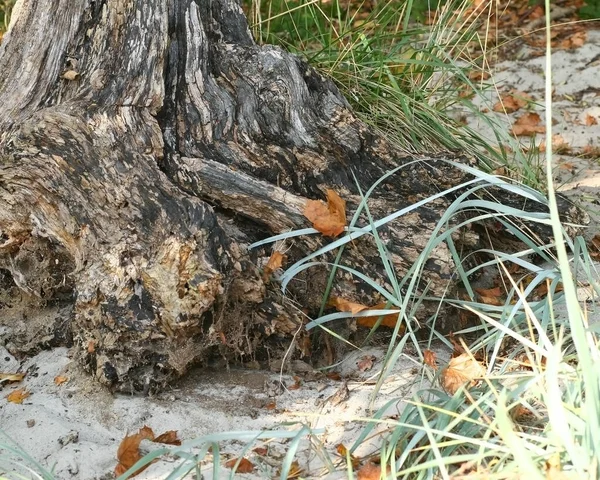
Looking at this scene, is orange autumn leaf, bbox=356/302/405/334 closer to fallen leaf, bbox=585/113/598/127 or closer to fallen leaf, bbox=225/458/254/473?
→ fallen leaf, bbox=225/458/254/473

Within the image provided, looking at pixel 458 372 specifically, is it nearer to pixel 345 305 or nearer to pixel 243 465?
pixel 345 305

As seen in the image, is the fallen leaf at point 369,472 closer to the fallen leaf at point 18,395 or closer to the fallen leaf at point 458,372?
the fallen leaf at point 458,372

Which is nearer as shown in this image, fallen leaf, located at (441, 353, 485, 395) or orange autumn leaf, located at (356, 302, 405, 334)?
fallen leaf, located at (441, 353, 485, 395)

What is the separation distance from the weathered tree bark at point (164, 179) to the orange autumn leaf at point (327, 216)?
4 centimetres

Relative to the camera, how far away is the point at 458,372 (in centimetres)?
227

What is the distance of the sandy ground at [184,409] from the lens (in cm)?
222

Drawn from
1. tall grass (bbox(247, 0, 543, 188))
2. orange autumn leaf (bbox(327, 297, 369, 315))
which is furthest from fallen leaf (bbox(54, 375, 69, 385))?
tall grass (bbox(247, 0, 543, 188))

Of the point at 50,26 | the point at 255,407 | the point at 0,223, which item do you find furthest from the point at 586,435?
the point at 50,26

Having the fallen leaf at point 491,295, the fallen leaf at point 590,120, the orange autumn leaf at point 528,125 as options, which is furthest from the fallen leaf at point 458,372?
the fallen leaf at point 590,120

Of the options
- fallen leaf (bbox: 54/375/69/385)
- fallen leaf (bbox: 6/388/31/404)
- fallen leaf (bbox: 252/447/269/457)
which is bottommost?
fallen leaf (bbox: 252/447/269/457)

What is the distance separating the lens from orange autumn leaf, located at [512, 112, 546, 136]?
182 inches

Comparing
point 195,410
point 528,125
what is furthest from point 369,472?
point 528,125

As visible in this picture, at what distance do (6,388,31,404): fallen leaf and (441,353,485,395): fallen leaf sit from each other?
51.0 inches

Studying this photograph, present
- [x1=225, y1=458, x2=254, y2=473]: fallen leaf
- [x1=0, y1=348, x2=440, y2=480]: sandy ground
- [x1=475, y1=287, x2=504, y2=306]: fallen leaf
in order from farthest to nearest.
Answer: [x1=475, y1=287, x2=504, y2=306]: fallen leaf, [x1=0, y1=348, x2=440, y2=480]: sandy ground, [x1=225, y1=458, x2=254, y2=473]: fallen leaf
